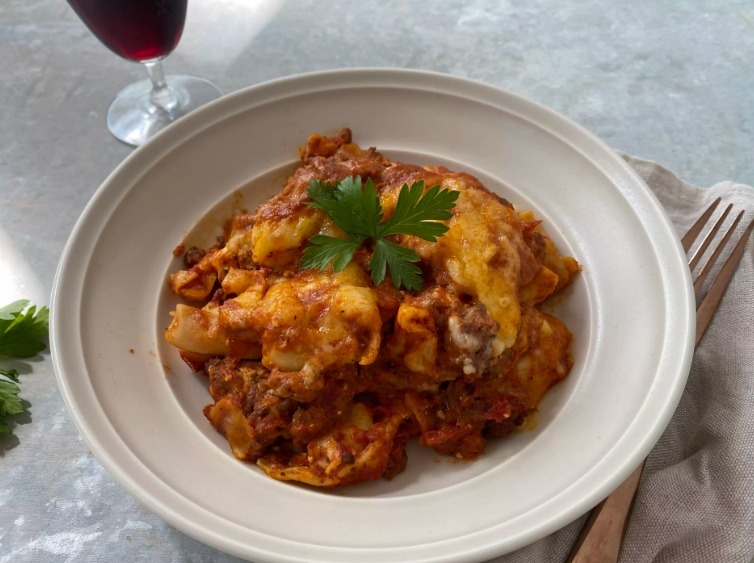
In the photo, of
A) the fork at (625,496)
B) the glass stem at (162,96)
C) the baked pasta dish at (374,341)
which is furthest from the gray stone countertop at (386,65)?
the baked pasta dish at (374,341)

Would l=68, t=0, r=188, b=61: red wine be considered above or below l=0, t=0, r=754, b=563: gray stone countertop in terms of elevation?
above

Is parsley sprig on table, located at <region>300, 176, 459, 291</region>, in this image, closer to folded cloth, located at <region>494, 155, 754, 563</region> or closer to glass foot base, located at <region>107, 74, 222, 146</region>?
folded cloth, located at <region>494, 155, 754, 563</region>

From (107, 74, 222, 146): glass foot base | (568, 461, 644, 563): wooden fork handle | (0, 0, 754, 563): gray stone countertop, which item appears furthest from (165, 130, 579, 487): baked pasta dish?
(107, 74, 222, 146): glass foot base

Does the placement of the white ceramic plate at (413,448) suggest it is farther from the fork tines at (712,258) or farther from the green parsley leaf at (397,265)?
the green parsley leaf at (397,265)

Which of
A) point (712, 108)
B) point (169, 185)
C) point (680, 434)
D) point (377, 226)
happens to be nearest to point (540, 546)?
point (680, 434)

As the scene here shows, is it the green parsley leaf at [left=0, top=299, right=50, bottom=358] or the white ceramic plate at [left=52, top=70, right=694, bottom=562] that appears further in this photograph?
the green parsley leaf at [left=0, top=299, right=50, bottom=358]

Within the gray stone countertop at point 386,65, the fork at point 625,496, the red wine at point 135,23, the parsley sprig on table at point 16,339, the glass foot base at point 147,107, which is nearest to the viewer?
the fork at point 625,496
